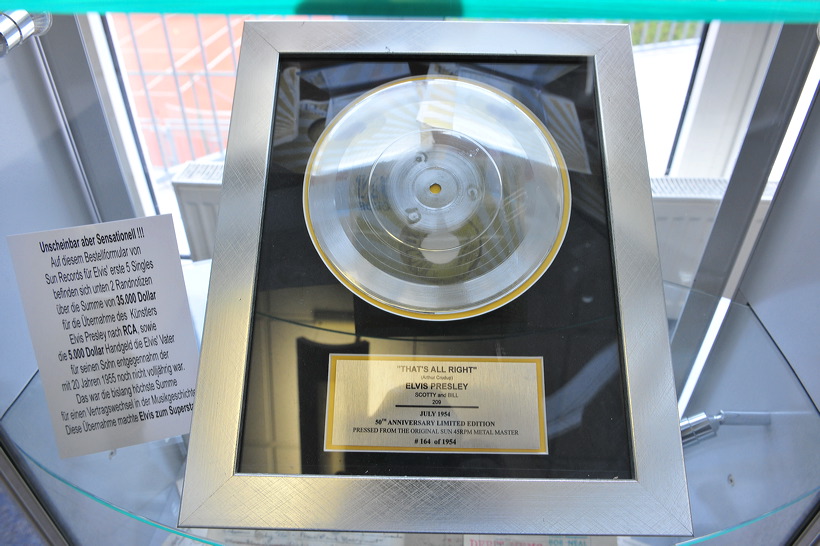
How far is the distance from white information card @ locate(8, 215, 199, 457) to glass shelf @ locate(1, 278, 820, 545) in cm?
4

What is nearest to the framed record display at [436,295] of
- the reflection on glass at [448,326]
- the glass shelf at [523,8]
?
the reflection on glass at [448,326]

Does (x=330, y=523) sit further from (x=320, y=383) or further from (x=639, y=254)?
(x=639, y=254)

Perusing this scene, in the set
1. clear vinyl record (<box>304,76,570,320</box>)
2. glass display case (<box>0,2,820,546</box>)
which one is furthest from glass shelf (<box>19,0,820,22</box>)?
clear vinyl record (<box>304,76,570,320</box>)

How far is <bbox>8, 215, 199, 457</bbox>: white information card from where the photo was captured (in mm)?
526

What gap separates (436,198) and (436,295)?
9 centimetres

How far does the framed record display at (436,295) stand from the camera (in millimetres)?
447

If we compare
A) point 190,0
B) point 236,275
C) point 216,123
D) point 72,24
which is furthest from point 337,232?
point 216,123

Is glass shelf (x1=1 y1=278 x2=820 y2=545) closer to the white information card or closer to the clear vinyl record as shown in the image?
the white information card

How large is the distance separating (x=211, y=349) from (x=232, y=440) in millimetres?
74

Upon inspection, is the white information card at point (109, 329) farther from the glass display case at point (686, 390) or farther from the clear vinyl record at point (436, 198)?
the clear vinyl record at point (436, 198)

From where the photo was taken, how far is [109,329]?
0.54 m

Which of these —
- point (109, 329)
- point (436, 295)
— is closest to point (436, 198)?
point (436, 295)

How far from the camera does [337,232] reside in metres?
0.53

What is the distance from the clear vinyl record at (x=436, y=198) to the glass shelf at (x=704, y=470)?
0.71 ft
